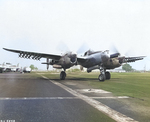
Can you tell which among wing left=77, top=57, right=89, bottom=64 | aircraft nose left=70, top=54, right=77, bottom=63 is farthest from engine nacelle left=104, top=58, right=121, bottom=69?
aircraft nose left=70, top=54, right=77, bottom=63

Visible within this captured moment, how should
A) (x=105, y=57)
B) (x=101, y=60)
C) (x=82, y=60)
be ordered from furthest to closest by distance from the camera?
(x=82, y=60) → (x=101, y=60) → (x=105, y=57)

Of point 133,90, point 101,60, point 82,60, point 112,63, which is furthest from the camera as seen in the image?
point 82,60

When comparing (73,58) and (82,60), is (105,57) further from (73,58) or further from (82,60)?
(73,58)

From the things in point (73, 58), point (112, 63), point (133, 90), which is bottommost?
point (133, 90)

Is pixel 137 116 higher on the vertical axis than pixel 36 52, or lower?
lower

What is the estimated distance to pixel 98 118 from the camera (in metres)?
5.44

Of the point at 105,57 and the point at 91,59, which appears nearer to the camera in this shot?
the point at 105,57

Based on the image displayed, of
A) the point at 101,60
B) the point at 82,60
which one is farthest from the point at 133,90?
the point at 82,60

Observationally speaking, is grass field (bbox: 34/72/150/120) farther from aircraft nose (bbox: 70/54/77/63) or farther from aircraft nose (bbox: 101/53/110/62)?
aircraft nose (bbox: 70/54/77/63)

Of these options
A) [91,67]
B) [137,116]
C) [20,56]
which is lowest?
[137,116]

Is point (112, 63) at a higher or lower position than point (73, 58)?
lower

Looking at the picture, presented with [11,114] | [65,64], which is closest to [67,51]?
[65,64]

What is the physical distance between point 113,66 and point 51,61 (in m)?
9.68

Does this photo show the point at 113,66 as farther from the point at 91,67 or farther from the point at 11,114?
the point at 11,114
